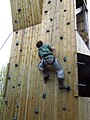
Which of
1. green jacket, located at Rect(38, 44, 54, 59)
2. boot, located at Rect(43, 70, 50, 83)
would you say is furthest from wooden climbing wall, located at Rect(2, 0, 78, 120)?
green jacket, located at Rect(38, 44, 54, 59)

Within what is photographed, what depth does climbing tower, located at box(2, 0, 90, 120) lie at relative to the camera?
5723 mm

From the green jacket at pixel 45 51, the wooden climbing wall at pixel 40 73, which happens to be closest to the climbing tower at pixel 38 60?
the wooden climbing wall at pixel 40 73

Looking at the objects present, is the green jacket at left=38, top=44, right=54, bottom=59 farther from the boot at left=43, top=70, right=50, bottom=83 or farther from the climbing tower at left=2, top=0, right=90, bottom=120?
the boot at left=43, top=70, right=50, bottom=83

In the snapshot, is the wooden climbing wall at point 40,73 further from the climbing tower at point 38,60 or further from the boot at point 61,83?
the boot at point 61,83

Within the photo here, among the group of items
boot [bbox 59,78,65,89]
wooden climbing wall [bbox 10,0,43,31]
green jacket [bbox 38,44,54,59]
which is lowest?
boot [bbox 59,78,65,89]

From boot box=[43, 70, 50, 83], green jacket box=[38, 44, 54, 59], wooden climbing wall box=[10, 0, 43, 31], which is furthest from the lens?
wooden climbing wall box=[10, 0, 43, 31]

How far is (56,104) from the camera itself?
5754mm

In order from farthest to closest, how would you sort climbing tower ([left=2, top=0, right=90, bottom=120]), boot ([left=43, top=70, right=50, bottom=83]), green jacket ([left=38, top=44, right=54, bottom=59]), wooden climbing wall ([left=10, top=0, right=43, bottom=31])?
wooden climbing wall ([left=10, top=0, right=43, bottom=31]), boot ([left=43, top=70, right=50, bottom=83]), green jacket ([left=38, top=44, right=54, bottom=59]), climbing tower ([left=2, top=0, right=90, bottom=120])

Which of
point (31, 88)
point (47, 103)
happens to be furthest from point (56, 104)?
point (31, 88)

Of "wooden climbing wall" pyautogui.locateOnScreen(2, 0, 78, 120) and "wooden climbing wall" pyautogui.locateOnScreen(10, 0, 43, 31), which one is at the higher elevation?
"wooden climbing wall" pyautogui.locateOnScreen(10, 0, 43, 31)

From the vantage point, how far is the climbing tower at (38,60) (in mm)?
5723

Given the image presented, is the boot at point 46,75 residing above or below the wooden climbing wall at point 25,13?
below

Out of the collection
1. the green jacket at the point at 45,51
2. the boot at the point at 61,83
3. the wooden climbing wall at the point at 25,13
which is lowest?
the boot at the point at 61,83

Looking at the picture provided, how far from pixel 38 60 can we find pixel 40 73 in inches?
17.2
